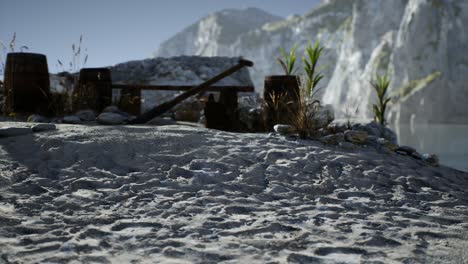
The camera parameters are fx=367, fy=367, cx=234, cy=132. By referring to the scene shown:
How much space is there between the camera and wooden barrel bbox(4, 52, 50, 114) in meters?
5.96

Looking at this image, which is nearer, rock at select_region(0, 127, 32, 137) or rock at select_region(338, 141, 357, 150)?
rock at select_region(0, 127, 32, 137)

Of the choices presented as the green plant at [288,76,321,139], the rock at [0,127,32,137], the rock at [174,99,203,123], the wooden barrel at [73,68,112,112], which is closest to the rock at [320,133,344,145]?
the green plant at [288,76,321,139]

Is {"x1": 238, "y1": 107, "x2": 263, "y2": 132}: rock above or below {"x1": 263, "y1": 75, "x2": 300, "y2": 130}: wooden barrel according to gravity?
below

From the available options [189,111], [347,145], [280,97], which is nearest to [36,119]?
[189,111]

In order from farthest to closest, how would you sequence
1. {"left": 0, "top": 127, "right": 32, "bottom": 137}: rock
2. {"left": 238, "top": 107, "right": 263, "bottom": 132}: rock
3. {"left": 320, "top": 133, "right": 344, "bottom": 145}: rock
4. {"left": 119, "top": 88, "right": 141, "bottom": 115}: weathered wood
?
{"left": 119, "top": 88, "right": 141, "bottom": 115}: weathered wood < {"left": 238, "top": 107, "right": 263, "bottom": 132}: rock < {"left": 320, "top": 133, "right": 344, "bottom": 145}: rock < {"left": 0, "top": 127, "right": 32, "bottom": 137}: rock

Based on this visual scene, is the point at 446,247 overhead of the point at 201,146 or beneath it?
beneath

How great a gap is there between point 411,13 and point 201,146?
218 feet

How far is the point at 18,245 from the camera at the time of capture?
1990 millimetres

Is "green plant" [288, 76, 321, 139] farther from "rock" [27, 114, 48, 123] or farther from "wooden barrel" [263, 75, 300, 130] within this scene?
"rock" [27, 114, 48, 123]

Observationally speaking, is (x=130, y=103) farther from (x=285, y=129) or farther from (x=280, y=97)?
(x=285, y=129)

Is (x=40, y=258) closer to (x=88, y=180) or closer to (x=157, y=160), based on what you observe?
(x=88, y=180)

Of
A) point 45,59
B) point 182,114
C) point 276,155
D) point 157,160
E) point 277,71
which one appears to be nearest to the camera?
point 157,160

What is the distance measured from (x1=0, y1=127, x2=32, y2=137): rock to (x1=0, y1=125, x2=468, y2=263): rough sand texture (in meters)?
0.14

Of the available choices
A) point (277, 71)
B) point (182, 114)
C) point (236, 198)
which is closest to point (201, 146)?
point (236, 198)
